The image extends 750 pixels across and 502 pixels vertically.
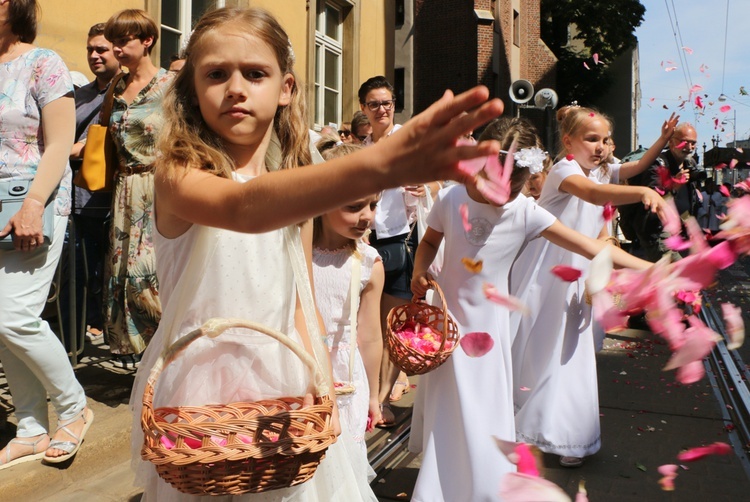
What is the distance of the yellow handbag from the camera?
4.56m

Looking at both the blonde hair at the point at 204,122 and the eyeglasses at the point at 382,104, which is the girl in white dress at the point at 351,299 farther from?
the eyeglasses at the point at 382,104

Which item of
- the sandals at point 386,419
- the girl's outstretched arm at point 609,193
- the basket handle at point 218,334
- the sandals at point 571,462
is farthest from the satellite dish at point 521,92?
the basket handle at point 218,334

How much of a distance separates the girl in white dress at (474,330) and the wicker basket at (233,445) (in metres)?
2.00

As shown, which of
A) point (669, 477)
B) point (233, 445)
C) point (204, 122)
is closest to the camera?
point (233, 445)

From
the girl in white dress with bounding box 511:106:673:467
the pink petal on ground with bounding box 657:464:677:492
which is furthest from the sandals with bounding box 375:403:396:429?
the pink petal on ground with bounding box 657:464:677:492

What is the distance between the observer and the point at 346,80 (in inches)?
539

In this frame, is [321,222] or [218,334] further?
[321,222]

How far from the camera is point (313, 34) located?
1191cm

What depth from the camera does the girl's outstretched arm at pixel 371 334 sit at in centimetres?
382

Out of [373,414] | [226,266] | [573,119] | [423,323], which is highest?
[573,119]

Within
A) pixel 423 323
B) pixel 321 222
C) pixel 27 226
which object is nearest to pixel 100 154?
pixel 27 226

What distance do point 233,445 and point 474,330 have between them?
231cm

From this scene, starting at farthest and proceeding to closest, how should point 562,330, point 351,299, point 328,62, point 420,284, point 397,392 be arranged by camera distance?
point 328,62 < point 397,392 < point 562,330 < point 420,284 < point 351,299

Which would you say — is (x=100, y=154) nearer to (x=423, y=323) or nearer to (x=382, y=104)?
(x=423, y=323)
